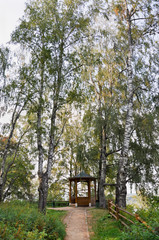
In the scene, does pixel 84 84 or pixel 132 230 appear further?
pixel 84 84

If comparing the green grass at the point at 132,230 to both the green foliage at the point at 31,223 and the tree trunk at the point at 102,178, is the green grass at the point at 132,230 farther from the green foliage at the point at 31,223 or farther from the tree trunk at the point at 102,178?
the tree trunk at the point at 102,178

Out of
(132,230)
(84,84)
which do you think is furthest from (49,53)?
(132,230)

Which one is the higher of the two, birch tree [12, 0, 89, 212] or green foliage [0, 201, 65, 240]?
birch tree [12, 0, 89, 212]

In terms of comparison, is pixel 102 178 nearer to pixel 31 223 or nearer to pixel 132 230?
pixel 31 223

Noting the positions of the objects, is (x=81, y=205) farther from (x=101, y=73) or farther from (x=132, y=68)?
(x=132, y=68)

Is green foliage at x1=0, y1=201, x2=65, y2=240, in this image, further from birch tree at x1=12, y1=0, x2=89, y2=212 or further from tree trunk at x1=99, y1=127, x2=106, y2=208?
tree trunk at x1=99, y1=127, x2=106, y2=208

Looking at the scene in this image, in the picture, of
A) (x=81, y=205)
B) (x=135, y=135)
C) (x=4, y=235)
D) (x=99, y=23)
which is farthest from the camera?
(x=81, y=205)

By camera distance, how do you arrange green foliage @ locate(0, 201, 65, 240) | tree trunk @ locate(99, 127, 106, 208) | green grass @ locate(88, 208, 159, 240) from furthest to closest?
tree trunk @ locate(99, 127, 106, 208)
green foliage @ locate(0, 201, 65, 240)
green grass @ locate(88, 208, 159, 240)

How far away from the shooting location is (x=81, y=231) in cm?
859

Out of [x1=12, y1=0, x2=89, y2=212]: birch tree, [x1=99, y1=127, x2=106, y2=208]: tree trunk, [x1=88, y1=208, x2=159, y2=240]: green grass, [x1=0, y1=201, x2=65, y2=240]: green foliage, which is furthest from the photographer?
[x1=99, y1=127, x2=106, y2=208]: tree trunk

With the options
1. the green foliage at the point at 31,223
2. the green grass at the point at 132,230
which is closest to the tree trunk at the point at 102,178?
the green grass at the point at 132,230

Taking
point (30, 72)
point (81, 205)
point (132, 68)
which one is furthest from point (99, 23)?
point (81, 205)

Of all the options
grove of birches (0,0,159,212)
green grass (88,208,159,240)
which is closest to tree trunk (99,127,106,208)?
grove of birches (0,0,159,212)

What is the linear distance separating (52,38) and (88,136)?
7967mm
